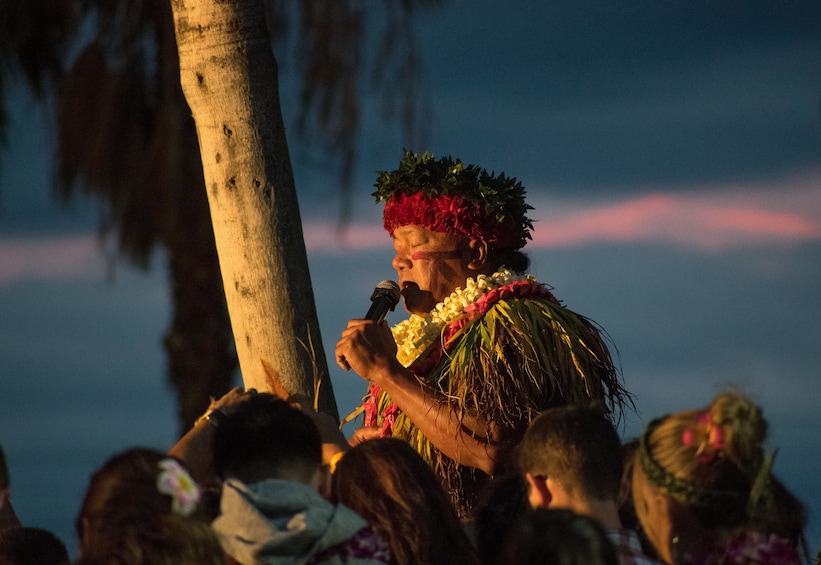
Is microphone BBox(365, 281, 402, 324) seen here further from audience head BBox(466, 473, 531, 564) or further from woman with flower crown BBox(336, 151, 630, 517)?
audience head BBox(466, 473, 531, 564)

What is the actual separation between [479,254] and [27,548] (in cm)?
194

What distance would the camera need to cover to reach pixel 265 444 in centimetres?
275

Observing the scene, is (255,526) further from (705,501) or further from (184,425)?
(184,425)

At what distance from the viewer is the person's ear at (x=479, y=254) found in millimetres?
4391

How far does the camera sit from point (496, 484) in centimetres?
343

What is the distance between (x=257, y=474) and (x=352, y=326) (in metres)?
1.35

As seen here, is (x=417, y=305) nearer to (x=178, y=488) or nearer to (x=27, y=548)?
(x=27, y=548)

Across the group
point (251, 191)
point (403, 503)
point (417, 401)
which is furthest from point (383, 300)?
point (403, 503)

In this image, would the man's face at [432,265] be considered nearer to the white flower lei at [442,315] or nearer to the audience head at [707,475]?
the white flower lei at [442,315]

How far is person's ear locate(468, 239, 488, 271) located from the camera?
4.39 metres

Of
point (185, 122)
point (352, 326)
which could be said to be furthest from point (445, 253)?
point (185, 122)

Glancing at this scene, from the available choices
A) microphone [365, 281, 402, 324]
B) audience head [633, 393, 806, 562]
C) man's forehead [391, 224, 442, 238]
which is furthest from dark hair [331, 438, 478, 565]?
man's forehead [391, 224, 442, 238]

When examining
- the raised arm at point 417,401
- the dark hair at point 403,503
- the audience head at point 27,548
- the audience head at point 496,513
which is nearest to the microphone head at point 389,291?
the raised arm at point 417,401

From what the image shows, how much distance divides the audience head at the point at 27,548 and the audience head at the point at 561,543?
54.1 inches
